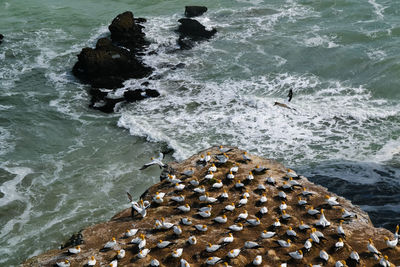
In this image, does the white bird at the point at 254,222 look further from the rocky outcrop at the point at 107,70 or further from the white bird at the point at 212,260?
the rocky outcrop at the point at 107,70

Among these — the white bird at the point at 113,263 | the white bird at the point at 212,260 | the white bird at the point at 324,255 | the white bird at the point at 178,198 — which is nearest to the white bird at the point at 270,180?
the white bird at the point at 178,198

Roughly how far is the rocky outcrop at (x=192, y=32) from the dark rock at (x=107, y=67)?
7.07m

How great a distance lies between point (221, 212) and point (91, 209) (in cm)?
737

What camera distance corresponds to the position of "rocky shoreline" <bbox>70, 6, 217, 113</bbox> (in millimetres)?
31250

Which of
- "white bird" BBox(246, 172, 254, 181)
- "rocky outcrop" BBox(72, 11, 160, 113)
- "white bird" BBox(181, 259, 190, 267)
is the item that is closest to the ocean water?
"rocky outcrop" BBox(72, 11, 160, 113)

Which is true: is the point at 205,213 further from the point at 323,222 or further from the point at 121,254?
the point at 323,222

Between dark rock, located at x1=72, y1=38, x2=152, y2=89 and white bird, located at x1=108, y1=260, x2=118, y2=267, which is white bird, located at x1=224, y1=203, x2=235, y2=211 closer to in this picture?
white bird, located at x1=108, y1=260, x2=118, y2=267

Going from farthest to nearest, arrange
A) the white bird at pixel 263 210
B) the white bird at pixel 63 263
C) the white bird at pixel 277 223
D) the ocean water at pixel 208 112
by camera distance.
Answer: the ocean water at pixel 208 112 → the white bird at pixel 263 210 → the white bird at pixel 277 223 → the white bird at pixel 63 263

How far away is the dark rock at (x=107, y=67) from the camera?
32.9 meters

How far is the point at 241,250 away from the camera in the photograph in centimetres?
1405

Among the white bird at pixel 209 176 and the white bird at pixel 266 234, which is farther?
the white bird at pixel 209 176

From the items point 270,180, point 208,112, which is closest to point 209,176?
point 270,180

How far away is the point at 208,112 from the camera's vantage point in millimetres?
29328

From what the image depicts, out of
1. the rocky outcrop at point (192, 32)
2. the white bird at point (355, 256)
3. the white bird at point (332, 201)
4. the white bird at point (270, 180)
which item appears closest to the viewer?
the white bird at point (355, 256)
